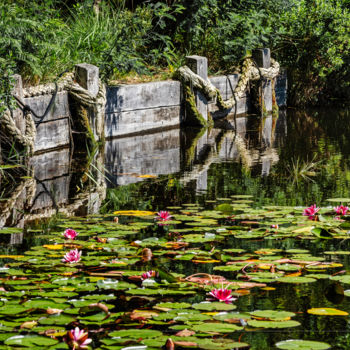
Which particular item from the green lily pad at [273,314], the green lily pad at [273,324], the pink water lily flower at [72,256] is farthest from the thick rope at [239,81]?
the green lily pad at [273,324]

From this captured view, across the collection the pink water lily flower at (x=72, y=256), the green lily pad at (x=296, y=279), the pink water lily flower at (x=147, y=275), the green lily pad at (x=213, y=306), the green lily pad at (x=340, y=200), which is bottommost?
the green lily pad at (x=213, y=306)

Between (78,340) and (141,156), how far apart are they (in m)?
6.26

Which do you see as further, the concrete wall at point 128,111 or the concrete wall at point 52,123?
the concrete wall at point 128,111

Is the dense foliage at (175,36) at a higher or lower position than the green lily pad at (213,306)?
higher

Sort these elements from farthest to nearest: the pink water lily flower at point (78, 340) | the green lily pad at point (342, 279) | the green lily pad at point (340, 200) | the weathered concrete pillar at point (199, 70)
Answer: the weathered concrete pillar at point (199, 70), the green lily pad at point (340, 200), the green lily pad at point (342, 279), the pink water lily flower at point (78, 340)

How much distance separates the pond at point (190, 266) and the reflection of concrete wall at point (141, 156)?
8cm

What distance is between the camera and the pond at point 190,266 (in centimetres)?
306

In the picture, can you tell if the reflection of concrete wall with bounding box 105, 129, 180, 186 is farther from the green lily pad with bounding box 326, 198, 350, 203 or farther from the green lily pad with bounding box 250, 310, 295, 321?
the green lily pad with bounding box 250, 310, 295, 321

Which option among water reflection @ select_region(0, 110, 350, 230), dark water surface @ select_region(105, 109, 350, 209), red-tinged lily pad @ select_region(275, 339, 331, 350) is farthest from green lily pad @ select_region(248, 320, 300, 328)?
dark water surface @ select_region(105, 109, 350, 209)

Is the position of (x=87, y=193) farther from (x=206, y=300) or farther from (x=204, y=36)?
(x=204, y=36)

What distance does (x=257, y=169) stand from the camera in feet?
26.5

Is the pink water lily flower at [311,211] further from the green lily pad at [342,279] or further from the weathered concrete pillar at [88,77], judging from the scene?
the weathered concrete pillar at [88,77]

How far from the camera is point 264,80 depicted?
14.4 m

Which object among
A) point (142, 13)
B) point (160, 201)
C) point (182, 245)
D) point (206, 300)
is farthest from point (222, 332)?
point (142, 13)
